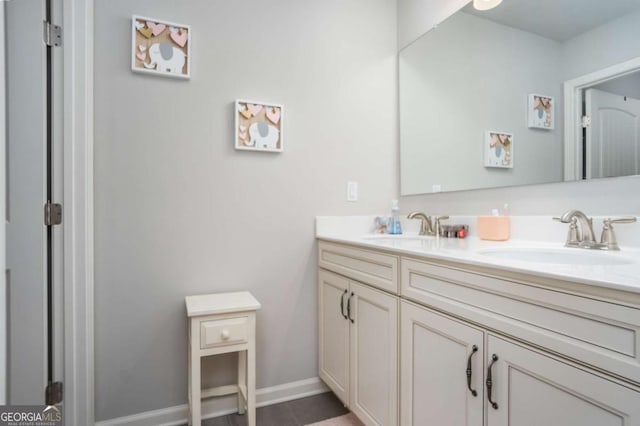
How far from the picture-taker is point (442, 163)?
1889 mm

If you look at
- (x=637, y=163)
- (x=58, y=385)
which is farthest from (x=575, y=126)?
(x=58, y=385)

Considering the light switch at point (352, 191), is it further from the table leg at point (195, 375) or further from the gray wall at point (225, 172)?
the table leg at point (195, 375)

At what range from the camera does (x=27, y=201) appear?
128 cm

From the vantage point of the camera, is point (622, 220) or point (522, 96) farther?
point (522, 96)

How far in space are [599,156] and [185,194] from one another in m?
1.75

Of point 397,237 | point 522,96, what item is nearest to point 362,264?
point 397,237

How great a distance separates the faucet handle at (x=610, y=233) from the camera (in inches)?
42.9

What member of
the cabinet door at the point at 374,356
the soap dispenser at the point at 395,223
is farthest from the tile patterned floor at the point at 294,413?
the soap dispenser at the point at 395,223

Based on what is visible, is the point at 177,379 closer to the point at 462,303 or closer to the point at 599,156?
the point at 462,303

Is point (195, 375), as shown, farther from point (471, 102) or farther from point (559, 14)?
point (559, 14)

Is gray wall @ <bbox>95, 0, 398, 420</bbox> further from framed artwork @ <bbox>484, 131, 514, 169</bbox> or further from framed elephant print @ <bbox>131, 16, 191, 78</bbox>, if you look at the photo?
framed artwork @ <bbox>484, 131, 514, 169</bbox>

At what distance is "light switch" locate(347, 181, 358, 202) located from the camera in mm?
2012

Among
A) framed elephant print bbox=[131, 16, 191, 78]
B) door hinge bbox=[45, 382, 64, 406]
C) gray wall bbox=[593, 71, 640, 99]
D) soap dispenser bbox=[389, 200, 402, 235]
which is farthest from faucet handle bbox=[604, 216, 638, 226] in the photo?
door hinge bbox=[45, 382, 64, 406]

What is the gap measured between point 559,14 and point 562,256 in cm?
96
